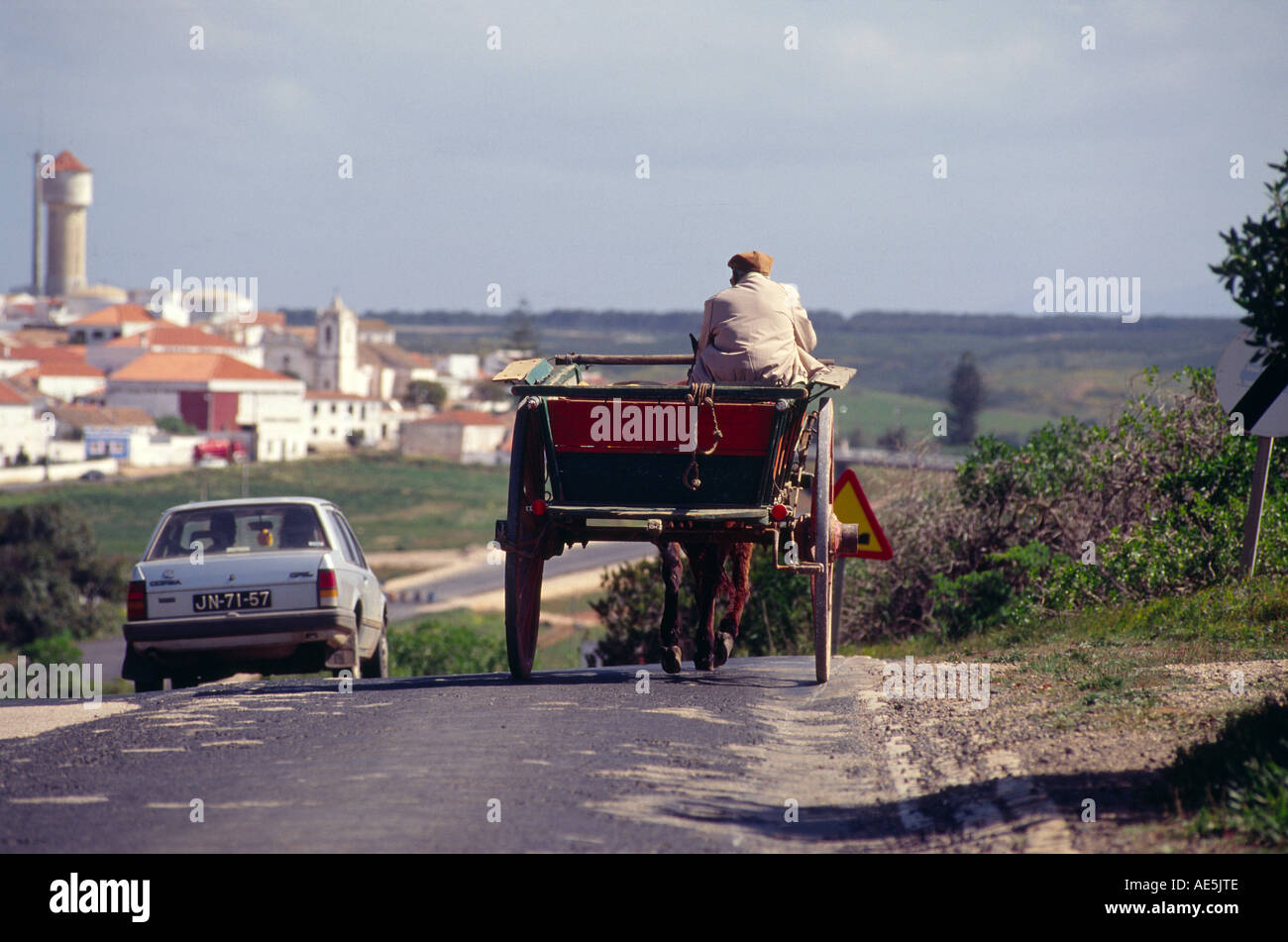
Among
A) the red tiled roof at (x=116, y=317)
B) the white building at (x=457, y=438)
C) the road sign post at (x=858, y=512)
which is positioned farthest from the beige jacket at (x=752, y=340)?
the red tiled roof at (x=116, y=317)

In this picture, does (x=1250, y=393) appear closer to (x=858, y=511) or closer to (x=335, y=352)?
(x=858, y=511)

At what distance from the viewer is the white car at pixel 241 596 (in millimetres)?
11602

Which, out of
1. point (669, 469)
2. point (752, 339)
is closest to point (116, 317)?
point (752, 339)

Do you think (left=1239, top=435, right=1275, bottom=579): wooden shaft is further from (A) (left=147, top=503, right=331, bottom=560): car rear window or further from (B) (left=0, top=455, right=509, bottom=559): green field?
(B) (left=0, top=455, right=509, bottom=559): green field

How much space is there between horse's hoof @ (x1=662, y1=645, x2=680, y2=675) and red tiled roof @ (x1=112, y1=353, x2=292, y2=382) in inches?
4971

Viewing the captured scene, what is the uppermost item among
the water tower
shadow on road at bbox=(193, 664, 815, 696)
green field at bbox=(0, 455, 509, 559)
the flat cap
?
the water tower

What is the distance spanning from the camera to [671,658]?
9836 millimetres

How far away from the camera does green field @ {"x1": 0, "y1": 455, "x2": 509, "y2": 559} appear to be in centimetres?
8725

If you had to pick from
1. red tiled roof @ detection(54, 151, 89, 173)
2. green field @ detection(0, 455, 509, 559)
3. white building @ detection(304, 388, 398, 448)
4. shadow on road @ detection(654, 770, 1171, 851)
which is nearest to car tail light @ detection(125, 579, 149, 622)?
shadow on road @ detection(654, 770, 1171, 851)

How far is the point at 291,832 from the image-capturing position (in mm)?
5703

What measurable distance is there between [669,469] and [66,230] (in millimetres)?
206695

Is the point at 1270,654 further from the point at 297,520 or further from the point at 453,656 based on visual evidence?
the point at 453,656

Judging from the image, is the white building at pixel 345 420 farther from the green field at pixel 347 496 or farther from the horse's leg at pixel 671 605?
the horse's leg at pixel 671 605

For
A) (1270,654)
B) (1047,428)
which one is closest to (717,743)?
(1270,654)
